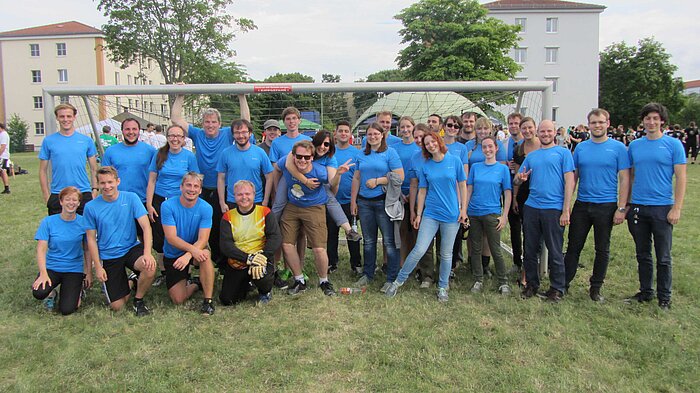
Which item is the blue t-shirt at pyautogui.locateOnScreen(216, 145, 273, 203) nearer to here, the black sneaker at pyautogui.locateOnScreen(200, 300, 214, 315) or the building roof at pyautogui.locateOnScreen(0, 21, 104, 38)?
the black sneaker at pyautogui.locateOnScreen(200, 300, 214, 315)

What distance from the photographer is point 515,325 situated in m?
4.09

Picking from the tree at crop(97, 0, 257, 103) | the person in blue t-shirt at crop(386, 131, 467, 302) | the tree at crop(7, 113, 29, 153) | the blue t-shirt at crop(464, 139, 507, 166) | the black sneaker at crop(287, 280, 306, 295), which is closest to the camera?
the person in blue t-shirt at crop(386, 131, 467, 302)

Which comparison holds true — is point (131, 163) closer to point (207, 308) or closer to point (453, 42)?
point (207, 308)

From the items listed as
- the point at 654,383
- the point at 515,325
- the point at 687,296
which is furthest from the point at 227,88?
the point at 687,296

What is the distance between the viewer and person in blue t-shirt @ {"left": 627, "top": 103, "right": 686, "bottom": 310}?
4199 mm

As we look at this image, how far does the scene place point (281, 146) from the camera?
526cm

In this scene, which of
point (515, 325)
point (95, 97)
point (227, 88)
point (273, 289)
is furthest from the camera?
point (95, 97)

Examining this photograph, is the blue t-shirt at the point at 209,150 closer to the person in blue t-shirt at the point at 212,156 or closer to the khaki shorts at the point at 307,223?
the person in blue t-shirt at the point at 212,156

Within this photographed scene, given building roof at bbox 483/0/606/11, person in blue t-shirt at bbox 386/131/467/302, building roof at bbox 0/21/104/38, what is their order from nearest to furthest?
person in blue t-shirt at bbox 386/131/467/302, building roof at bbox 483/0/606/11, building roof at bbox 0/21/104/38

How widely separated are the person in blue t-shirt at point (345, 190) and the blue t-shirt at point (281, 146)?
15.2 inches

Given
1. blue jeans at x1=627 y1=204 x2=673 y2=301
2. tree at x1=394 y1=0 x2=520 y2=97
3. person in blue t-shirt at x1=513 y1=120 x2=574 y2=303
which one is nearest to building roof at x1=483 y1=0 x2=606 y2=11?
tree at x1=394 y1=0 x2=520 y2=97

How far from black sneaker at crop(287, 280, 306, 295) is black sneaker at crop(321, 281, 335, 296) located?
7.9 inches

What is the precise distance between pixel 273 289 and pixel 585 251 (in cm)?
433

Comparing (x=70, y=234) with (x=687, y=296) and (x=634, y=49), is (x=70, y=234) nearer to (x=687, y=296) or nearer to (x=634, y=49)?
(x=687, y=296)
